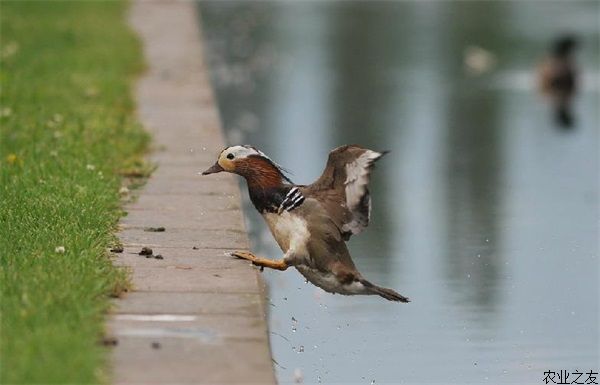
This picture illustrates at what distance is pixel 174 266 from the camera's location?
7078 mm

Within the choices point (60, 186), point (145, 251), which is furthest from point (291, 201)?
point (60, 186)

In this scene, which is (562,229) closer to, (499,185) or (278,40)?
(499,185)

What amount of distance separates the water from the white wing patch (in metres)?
0.49

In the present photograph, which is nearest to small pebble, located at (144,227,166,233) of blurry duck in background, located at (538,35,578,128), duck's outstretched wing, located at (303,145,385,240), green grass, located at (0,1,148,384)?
green grass, located at (0,1,148,384)

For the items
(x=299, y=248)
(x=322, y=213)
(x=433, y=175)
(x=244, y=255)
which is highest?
(x=322, y=213)

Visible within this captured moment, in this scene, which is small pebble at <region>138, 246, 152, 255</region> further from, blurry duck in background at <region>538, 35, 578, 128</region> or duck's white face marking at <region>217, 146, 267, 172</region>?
blurry duck in background at <region>538, 35, 578, 128</region>

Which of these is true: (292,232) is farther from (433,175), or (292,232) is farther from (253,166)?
(433,175)

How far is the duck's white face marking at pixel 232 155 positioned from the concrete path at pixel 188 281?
403mm

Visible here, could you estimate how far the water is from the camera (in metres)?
7.07

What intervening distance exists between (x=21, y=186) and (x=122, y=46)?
7.70m

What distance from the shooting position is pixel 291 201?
22.6 feet

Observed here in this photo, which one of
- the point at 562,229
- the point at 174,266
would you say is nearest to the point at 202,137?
the point at 562,229

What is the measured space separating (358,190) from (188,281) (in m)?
0.77

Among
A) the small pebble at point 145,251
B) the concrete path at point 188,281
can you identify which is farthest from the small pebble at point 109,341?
the small pebble at point 145,251
